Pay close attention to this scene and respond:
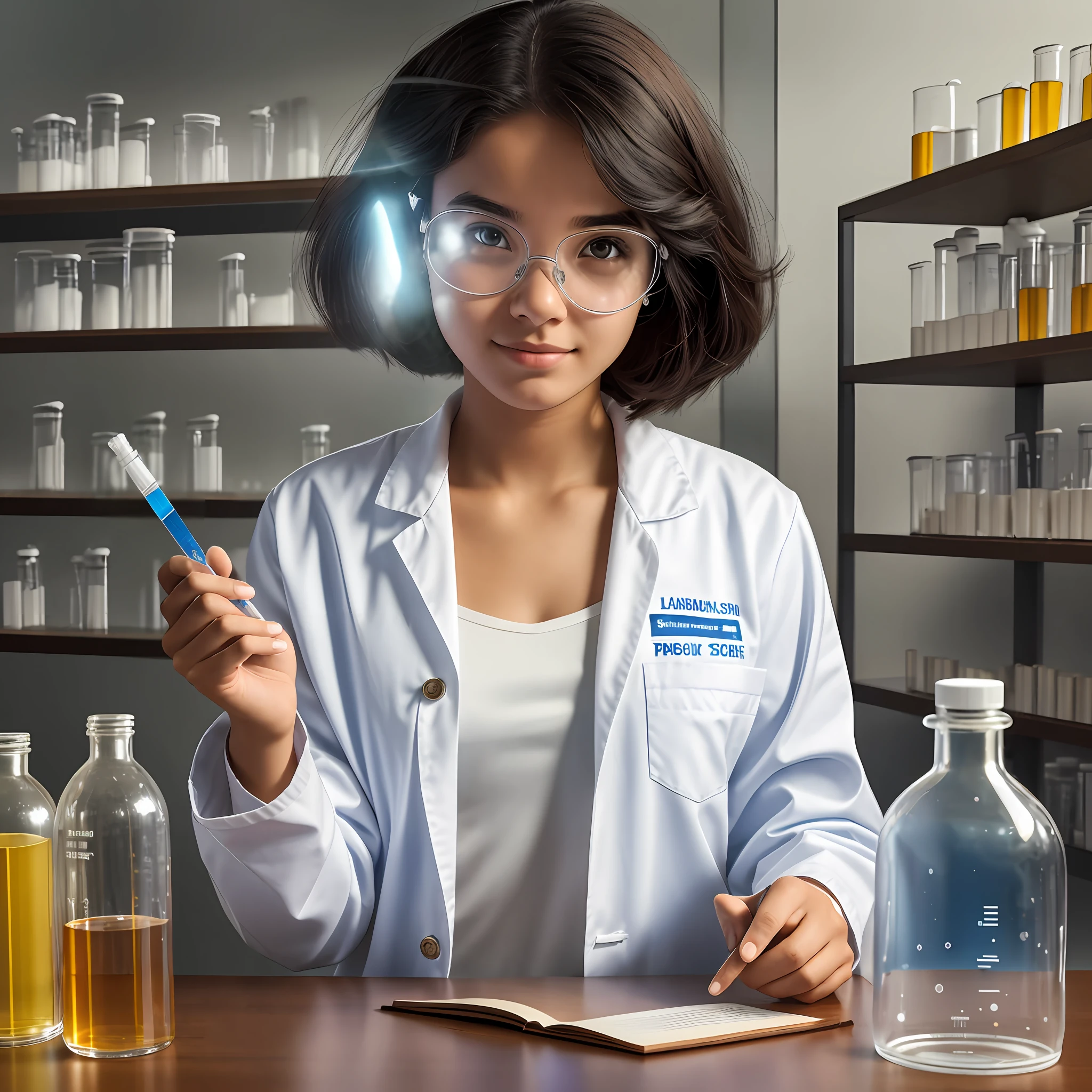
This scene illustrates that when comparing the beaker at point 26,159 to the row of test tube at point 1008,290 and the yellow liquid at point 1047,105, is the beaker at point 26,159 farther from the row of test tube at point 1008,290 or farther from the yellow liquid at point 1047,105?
the yellow liquid at point 1047,105

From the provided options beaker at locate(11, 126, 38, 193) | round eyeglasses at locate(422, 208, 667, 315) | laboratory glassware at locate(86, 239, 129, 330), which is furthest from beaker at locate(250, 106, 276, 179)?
round eyeglasses at locate(422, 208, 667, 315)

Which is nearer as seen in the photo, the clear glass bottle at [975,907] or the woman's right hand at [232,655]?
the clear glass bottle at [975,907]

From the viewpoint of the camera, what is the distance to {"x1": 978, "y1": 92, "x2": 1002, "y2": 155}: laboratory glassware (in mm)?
2375

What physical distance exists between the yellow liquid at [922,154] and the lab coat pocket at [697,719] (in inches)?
65.9

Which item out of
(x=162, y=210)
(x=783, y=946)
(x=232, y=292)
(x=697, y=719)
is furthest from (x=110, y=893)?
(x=162, y=210)

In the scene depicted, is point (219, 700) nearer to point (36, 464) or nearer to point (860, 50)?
point (36, 464)

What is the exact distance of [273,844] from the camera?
0.92 meters

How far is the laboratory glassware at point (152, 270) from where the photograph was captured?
2260 millimetres

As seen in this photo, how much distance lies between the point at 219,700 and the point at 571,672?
394 mm

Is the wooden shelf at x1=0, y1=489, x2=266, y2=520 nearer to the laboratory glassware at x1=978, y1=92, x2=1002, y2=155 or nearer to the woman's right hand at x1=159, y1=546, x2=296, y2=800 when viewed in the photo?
the woman's right hand at x1=159, y1=546, x2=296, y2=800

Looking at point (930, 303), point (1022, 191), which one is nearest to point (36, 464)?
point (930, 303)

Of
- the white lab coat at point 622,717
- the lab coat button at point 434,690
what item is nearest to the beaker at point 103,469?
the white lab coat at point 622,717

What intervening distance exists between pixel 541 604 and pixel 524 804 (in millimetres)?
194

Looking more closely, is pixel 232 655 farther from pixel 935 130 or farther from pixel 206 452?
pixel 935 130
